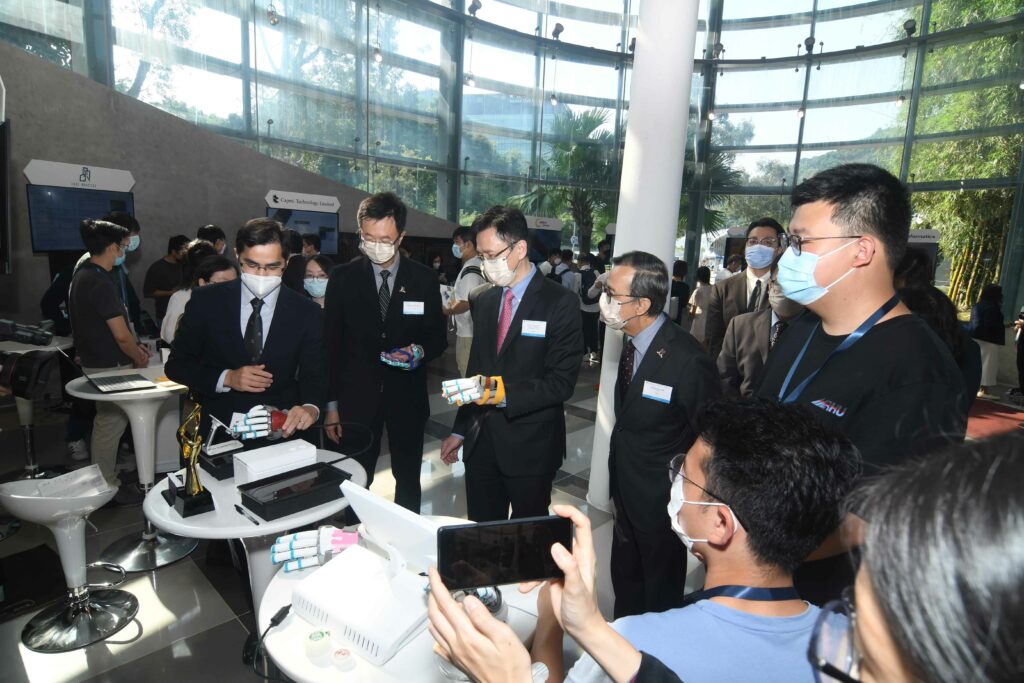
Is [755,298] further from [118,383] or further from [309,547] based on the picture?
[118,383]

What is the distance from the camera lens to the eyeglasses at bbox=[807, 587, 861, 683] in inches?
21.8

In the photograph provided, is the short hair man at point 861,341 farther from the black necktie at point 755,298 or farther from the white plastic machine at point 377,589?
the black necktie at point 755,298

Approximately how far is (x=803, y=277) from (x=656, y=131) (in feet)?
6.87

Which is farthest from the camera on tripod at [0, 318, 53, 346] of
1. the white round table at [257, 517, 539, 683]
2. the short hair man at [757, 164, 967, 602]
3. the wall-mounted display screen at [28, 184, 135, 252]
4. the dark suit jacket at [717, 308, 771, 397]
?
the wall-mounted display screen at [28, 184, 135, 252]

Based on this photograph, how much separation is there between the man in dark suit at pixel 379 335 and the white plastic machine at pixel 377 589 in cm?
143

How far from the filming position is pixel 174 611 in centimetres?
253

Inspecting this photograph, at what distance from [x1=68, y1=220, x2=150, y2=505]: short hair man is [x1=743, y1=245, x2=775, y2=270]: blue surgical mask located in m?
4.32

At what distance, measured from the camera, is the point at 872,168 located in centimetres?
146

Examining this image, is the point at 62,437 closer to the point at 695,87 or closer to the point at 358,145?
the point at 358,145

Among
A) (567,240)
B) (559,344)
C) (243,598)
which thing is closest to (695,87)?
(567,240)

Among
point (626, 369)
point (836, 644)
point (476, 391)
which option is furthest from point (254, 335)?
point (836, 644)

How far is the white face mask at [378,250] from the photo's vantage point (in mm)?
2859

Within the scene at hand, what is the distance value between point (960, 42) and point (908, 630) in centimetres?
1479

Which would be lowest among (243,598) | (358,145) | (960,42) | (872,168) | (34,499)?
(243,598)
